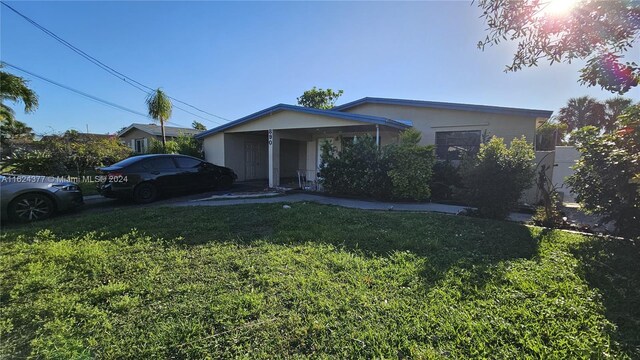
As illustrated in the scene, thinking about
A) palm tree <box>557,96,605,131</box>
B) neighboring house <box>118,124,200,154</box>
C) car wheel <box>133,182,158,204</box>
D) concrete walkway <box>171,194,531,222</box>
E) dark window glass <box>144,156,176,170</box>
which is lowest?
concrete walkway <box>171,194,531,222</box>

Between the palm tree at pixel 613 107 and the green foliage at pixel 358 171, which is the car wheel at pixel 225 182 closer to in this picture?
the green foliage at pixel 358 171

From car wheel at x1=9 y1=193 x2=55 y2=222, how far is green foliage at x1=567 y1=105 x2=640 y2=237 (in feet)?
37.8

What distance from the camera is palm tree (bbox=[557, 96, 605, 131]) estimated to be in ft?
80.4

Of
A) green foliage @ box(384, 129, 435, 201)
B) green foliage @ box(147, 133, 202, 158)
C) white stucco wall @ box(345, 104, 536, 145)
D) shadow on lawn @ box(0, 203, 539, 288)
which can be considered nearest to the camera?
shadow on lawn @ box(0, 203, 539, 288)

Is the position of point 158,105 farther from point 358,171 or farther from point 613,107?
point 613,107

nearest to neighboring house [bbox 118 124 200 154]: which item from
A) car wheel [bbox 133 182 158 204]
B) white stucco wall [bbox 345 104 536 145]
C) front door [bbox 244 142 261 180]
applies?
front door [bbox 244 142 261 180]

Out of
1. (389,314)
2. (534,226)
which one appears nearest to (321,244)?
(389,314)

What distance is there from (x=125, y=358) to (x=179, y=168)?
29.3 ft

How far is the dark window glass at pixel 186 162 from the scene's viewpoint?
34.3 feet

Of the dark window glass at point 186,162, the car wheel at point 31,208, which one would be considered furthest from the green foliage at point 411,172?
the car wheel at point 31,208

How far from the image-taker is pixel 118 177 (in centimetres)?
865

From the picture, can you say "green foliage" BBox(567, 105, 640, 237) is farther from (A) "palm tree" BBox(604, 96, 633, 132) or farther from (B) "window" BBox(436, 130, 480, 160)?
(A) "palm tree" BBox(604, 96, 633, 132)

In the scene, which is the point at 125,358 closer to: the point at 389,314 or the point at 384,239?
the point at 389,314

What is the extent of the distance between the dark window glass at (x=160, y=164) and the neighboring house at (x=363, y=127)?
3.67 metres
